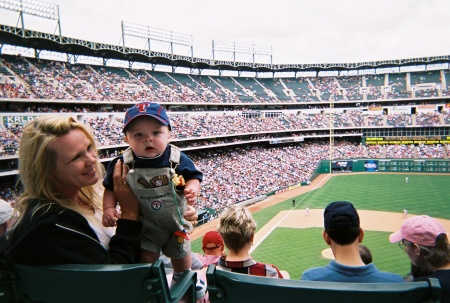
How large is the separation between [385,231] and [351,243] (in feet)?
71.0

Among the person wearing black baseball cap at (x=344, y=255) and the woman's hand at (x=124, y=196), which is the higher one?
the woman's hand at (x=124, y=196)

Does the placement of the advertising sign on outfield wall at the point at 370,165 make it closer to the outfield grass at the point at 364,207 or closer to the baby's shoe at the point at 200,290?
the outfield grass at the point at 364,207

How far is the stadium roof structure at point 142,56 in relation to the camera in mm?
30283

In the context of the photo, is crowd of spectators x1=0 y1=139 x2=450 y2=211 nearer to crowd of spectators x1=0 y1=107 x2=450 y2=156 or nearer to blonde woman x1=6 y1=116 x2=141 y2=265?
crowd of spectators x1=0 y1=107 x2=450 y2=156

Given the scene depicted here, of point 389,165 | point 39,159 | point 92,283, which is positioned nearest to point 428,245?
point 92,283

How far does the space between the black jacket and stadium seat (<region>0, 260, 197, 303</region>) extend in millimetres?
73

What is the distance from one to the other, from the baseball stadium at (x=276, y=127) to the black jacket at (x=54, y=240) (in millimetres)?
15613

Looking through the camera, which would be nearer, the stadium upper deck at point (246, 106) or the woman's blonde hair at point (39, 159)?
the woman's blonde hair at point (39, 159)

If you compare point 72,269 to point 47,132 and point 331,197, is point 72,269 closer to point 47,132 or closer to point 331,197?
point 47,132

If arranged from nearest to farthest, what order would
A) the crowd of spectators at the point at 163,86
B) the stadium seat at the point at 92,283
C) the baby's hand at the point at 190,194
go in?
the stadium seat at the point at 92,283, the baby's hand at the point at 190,194, the crowd of spectators at the point at 163,86

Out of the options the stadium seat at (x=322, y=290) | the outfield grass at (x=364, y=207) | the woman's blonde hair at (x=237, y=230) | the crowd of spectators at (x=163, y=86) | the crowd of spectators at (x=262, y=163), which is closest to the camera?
the stadium seat at (x=322, y=290)

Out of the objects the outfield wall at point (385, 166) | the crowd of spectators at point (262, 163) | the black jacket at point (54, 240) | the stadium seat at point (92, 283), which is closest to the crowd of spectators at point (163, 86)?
the crowd of spectators at point (262, 163)

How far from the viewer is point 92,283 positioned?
152 cm

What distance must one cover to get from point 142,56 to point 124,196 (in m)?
44.1
